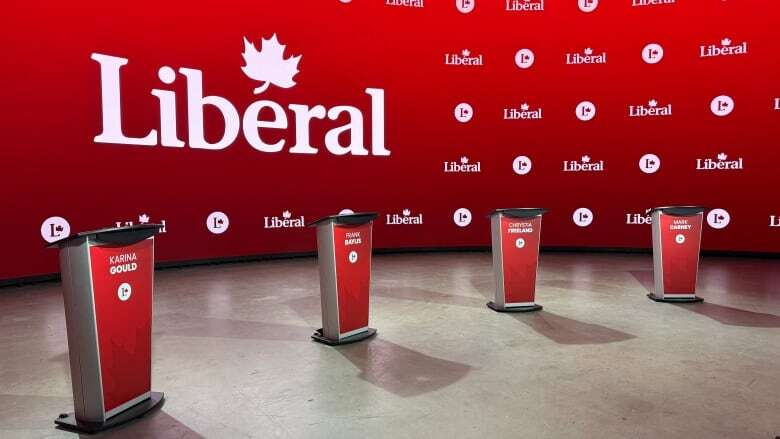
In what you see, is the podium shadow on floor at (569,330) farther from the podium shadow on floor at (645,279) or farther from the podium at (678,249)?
the podium shadow on floor at (645,279)

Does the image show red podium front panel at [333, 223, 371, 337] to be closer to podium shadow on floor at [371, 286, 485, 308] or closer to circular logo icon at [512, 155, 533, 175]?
podium shadow on floor at [371, 286, 485, 308]

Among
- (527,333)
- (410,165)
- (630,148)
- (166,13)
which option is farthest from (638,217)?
(166,13)

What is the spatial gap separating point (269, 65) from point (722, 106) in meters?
6.59

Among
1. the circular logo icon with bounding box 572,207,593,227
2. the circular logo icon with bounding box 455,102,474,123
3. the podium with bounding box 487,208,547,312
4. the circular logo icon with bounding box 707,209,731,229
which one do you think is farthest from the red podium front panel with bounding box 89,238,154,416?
the circular logo icon with bounding box 707,209,731,229

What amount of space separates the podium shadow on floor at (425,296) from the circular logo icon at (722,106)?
539 cm

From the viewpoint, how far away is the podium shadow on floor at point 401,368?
2.82m

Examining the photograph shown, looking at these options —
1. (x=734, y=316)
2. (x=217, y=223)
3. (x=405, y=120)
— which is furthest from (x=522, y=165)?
(x=217, y=223)

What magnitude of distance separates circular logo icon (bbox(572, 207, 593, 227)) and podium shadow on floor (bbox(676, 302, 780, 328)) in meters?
3.82

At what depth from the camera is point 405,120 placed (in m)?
8.30

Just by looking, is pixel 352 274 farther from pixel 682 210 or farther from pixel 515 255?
pixel 682 210

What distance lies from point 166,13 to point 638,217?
7320 mm

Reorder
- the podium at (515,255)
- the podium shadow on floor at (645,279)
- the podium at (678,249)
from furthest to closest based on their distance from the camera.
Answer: the podium shadow on floor at (645,279) < the podium at (678,249) < the podium at (515,255)

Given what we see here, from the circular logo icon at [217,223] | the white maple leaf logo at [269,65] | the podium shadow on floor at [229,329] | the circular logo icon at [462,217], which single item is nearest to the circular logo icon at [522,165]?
the circular logo icon at [462,217]

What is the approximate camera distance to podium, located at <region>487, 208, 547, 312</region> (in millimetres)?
4465
